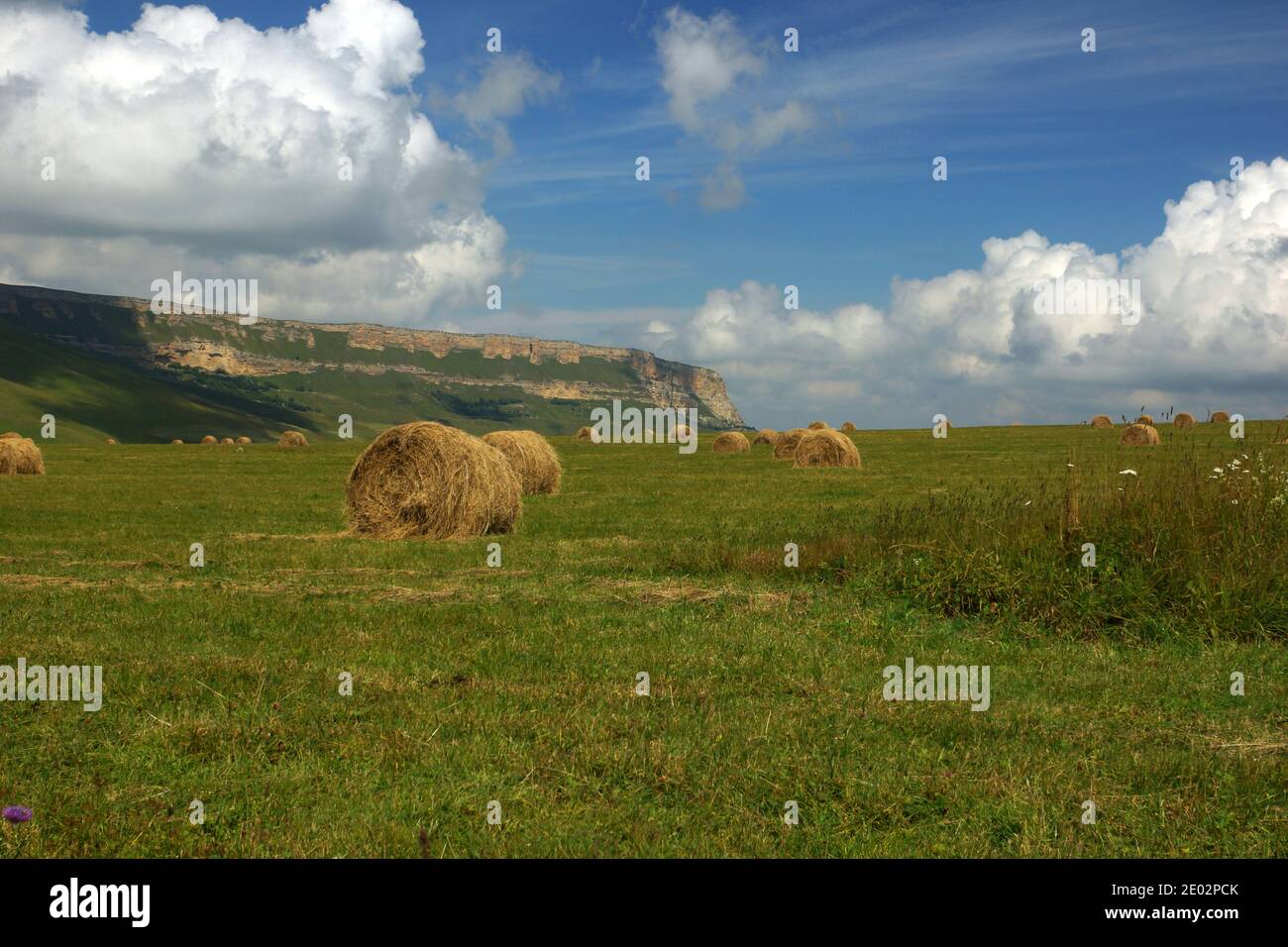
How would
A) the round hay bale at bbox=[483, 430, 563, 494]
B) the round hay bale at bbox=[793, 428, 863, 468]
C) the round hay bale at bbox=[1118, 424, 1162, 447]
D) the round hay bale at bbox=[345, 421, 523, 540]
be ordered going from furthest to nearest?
the round hay bale at bbox=[1118, 424, 1162, 447] < the round hay bale at bbox=[793, 428, 863, 468] < the round hay bale at bbox=[483, 430, 563, 494] < the round hay bale at bbox=[345, 421, 523, 540]

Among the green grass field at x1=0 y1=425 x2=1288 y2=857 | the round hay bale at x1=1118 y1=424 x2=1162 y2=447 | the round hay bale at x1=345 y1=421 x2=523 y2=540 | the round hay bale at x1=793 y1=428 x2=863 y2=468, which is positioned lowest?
the green grass field at x1=0 y1=425 x2=1288 y2=857

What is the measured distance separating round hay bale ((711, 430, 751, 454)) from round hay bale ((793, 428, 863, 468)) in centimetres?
1223

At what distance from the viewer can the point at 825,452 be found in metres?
42.1

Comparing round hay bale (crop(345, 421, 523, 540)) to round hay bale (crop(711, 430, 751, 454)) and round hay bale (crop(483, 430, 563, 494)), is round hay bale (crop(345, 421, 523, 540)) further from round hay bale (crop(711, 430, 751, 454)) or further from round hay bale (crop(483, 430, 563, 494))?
round hay bale (crop(711, 430, 751, 454))

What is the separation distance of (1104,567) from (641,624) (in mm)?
5037

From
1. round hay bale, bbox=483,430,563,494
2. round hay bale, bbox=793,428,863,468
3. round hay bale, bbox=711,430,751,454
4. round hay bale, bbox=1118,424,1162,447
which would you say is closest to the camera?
round hay bale, bbox=483,430,563,494

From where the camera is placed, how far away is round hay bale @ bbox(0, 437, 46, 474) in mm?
39656

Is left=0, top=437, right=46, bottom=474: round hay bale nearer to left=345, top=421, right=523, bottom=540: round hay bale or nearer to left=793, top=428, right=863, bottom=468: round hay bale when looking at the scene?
left=345, top=421, right=523, bottom=540: round hay bale

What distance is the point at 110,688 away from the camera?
26.3 ft

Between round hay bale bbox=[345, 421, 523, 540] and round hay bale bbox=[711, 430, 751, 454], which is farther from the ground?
round hay bale bbox=[711, 430, 751, 454]

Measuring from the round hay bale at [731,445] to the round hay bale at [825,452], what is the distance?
40.1ft

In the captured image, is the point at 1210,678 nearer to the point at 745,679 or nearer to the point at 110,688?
the point at 745,679

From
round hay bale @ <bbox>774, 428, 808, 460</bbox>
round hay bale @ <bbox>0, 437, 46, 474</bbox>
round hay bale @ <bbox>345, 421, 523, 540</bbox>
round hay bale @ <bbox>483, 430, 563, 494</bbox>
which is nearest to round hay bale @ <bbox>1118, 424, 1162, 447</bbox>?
round hay bale @ <bbox>774, 428, 808, 460</bbox>

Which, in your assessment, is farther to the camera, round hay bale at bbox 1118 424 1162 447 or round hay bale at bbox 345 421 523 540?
round hay bale at bbox 1118 424 1162 447
